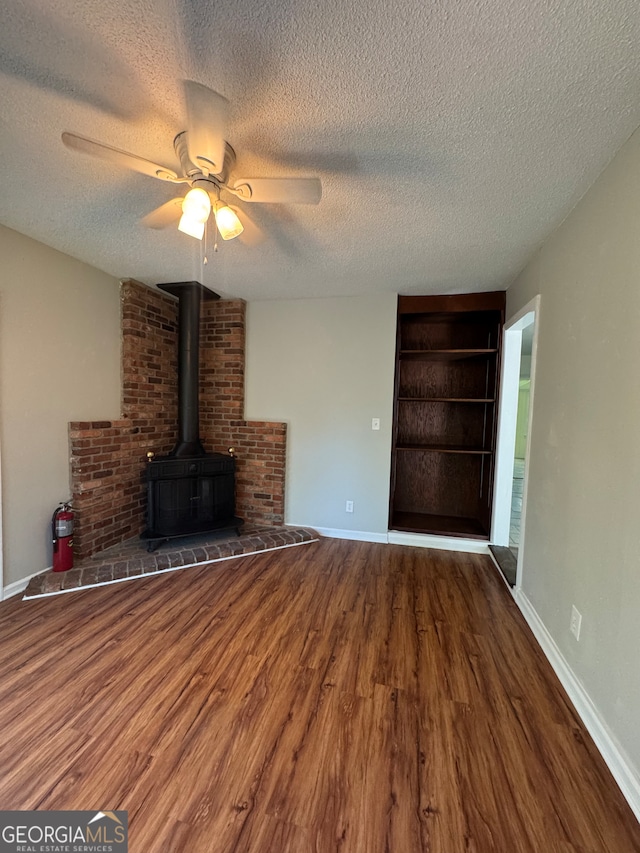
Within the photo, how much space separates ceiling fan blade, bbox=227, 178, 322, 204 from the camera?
1.32 metres

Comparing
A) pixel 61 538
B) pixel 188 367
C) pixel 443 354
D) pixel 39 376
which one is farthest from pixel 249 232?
pixel 61 538

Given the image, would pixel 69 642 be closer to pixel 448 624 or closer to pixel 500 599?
pixel 448 624

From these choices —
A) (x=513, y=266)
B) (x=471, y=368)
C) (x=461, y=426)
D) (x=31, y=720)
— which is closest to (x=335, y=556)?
(x=461, y=426)

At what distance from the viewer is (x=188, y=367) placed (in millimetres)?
3332

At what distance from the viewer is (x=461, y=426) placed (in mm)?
3537

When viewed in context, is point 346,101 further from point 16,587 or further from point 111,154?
point 16,587

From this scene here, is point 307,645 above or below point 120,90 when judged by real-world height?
below

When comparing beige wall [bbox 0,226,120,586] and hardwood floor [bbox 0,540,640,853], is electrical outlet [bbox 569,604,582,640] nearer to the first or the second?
hardwood floor [bbox 0,540,640,853]

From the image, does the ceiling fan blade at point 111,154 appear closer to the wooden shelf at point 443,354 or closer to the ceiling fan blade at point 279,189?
the ceiling fan blade at point 279,189

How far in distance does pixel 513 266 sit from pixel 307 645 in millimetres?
2944

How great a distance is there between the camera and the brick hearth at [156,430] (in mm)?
2797

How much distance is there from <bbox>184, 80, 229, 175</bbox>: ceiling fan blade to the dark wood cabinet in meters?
2.38

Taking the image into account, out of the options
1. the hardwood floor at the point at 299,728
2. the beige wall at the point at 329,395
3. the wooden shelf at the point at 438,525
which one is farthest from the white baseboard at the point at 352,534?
the hardwood floor at the point at 299,728

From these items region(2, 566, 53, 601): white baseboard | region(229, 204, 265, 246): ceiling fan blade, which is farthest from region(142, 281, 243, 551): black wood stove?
region(229, 204, 265, 246): ceiling fan blade
